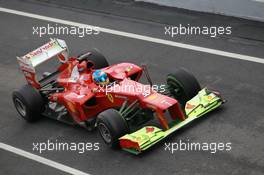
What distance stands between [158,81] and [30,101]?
105 inches

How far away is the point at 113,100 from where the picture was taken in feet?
39.7

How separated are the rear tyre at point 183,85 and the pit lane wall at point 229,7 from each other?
3611 millimetres

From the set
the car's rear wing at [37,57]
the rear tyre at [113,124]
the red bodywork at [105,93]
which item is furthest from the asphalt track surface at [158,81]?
the car's rear wing at [37,57]

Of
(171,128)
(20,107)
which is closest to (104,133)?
(171,128)

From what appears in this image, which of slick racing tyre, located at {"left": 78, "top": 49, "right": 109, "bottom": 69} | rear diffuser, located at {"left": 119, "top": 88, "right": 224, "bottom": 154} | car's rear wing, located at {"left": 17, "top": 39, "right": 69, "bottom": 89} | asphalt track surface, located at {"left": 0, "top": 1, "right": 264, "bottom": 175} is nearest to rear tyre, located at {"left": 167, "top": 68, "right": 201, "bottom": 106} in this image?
rear diffuser, located at {"left": 119, "top": 88, "right": 224, "bottom": 154}

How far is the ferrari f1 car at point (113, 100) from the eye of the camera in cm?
1150

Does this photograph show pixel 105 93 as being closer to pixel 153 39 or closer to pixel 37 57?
pixel 37 57

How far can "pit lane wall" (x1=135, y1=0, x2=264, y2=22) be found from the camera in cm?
1534

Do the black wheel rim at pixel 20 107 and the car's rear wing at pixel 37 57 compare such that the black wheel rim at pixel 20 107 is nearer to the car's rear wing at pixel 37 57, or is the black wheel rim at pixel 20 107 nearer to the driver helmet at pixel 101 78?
the car's rear wing at pixel 37 57

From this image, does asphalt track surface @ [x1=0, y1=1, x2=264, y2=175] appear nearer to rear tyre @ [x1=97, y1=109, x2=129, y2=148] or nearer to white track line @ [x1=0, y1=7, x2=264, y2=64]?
white track line @ [x1=0, y1=7, x2=264, y2=64]

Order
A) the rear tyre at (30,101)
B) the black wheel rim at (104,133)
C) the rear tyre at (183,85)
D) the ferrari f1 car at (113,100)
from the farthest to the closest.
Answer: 1. the rear tyre at (30,101)
2. the rear tyre at (183,85)
3. the black wheel rim at (104,133)
4. the ferrari f1 car at (113,100)

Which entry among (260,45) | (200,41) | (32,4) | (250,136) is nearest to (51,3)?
(32,4)

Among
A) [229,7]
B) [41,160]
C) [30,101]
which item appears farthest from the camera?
[229,7]

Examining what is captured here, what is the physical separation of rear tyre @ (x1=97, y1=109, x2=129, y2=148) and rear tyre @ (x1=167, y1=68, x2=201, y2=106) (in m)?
1.42
